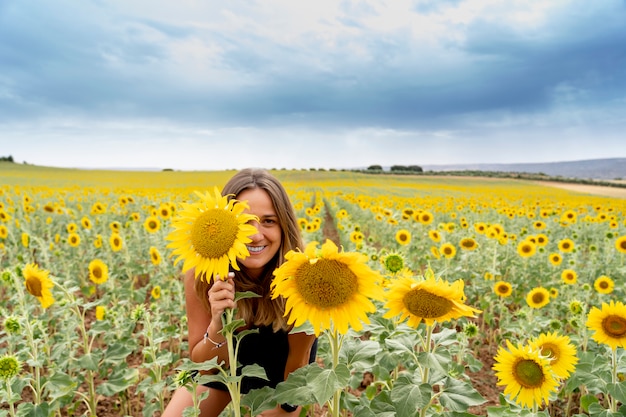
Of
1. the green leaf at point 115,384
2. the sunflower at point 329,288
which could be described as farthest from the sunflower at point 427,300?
the green leaf at point 115,384

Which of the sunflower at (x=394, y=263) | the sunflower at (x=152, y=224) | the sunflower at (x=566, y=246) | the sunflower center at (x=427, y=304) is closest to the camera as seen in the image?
the sunflower center at (x=427, y=304)

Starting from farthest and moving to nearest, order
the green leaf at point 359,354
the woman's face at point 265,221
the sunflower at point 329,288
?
the woman's face at point 265,221 → the green leaf at point 359,354 → the sunflower at point 329,288

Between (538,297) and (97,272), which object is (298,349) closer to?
(97,272)

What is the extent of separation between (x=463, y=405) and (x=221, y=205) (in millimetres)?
1288

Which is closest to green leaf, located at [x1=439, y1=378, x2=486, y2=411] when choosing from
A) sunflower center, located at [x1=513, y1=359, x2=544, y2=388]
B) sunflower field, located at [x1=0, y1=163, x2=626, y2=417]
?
sunflower field, located at [x1=0, y1=163, x2=626, y2=417]

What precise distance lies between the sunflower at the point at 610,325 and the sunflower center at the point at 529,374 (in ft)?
1.89

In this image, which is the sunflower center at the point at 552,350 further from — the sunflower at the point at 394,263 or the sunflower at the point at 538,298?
A: the sunflower at the point at 538,298

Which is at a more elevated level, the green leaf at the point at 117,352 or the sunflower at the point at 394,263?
the sunflower at the point at 394,263

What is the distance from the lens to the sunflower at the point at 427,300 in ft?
4.82

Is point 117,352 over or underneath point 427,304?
underneath

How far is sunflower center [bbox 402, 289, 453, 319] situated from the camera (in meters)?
1.51

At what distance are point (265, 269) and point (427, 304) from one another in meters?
1.46

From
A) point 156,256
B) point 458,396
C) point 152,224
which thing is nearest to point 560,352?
point 458,396

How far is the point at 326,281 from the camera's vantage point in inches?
56.2
